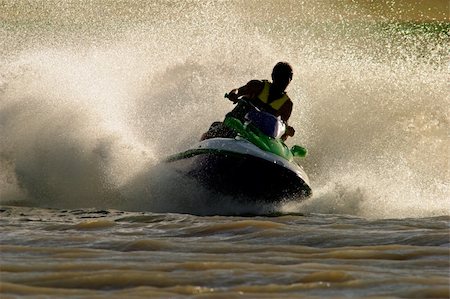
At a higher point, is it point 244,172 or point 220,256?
point 244,172

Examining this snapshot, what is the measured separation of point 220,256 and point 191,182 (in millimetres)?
3697

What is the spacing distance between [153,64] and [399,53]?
13.6 meters

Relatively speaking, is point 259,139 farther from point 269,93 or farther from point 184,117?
point 184,117

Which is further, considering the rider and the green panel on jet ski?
the rider

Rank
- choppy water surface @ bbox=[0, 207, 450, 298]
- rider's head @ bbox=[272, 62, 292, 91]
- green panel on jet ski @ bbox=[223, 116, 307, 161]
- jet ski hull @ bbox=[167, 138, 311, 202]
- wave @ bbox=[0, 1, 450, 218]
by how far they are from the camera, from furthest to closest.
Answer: rider's head @ bbox=[272, 62, 292, 91], wave @ bbox=[0, 1, 450, 218], green panel on jet ski @ bbox=[223, 116, 307, 161], jet ski hull @ bbox=[167, 138, 311, 202], choppy water surface @ bbox=[0, 207, 450, 298]

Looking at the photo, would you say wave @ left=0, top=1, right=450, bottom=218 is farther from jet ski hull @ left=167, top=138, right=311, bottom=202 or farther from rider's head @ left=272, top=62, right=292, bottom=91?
rider's head @ left=272, top=62, right=292, bottom=91

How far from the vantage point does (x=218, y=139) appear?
10.3 metres

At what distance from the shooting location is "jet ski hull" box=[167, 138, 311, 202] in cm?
998

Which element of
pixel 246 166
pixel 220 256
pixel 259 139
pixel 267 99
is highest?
pixel 267 99

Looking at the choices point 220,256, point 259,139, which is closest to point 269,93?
point 259,139

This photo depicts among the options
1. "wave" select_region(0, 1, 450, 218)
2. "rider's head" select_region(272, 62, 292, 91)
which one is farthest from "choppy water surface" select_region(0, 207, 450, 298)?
"rider's head" select_region(272, 62, 292, 91)

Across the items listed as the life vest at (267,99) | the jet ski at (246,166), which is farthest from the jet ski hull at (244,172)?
the life vest at (267,99)

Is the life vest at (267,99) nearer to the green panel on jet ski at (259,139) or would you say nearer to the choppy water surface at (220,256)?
the green panel on jet ski at (259,139)

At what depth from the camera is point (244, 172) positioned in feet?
32.9
